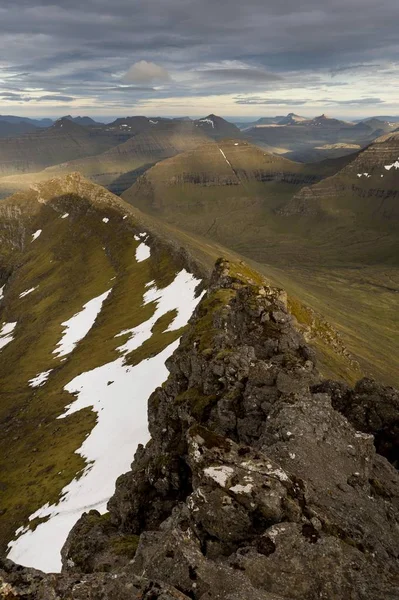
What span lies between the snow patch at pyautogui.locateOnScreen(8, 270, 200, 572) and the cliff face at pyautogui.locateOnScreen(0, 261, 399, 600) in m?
19.3

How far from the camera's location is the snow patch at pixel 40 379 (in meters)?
105

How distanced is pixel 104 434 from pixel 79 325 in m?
74.9

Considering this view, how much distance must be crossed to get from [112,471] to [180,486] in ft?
98.9

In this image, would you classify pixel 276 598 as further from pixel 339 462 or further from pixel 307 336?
pixel 307 336

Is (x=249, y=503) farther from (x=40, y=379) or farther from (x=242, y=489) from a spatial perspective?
(x=40, y=379)

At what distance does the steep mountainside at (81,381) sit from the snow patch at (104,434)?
225 millimetres

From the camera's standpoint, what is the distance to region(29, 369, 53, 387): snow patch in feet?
344

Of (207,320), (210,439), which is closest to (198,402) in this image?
(210,439)

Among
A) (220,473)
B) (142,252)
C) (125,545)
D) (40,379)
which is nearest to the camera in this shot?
(220,473)

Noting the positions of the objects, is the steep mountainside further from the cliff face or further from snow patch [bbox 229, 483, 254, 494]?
snow patch [bbox 229, 483, 254, 494]

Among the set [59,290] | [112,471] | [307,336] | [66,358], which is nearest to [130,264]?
[59,290]

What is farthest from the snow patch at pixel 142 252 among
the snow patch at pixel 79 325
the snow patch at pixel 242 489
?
the snow patch at pixel 242 489

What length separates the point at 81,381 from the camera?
91500mm

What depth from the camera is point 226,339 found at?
40781mm
